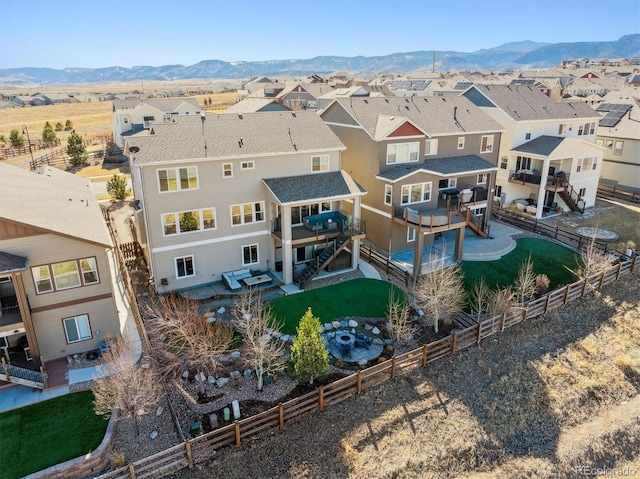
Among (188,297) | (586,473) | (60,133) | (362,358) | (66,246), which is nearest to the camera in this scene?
(586,473)

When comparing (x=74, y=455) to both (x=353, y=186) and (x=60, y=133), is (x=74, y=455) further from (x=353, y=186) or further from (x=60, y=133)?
(x=60, y=133)

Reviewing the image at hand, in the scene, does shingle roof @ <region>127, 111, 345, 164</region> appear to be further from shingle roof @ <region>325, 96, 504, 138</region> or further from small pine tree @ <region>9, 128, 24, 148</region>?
small pine tree @ <region>9, 128, 24, 148</region>

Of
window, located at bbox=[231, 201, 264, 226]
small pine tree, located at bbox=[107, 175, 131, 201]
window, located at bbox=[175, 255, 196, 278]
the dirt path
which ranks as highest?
window, located at bbox=[231, 201, 264, 226]

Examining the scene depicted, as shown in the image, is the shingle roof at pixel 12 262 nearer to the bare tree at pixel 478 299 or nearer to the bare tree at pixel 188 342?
the bare tree at pixel 188 342

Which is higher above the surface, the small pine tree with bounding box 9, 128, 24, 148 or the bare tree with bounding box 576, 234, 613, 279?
the small pine tree with bounding box 9, 128, 24, 148

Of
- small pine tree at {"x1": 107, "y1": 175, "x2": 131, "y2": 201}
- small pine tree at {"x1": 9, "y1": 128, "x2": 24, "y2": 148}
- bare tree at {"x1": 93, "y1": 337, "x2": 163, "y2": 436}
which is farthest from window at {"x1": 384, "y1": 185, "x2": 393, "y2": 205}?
small pine tree at {"x1": 9, "y1": 128, "x2": 24, "y2": 148}

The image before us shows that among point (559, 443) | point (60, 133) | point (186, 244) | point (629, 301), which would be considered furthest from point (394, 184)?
point (60, 133)

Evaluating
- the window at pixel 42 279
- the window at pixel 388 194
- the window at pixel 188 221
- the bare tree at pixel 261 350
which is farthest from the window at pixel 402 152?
the window at pixel 42 279
